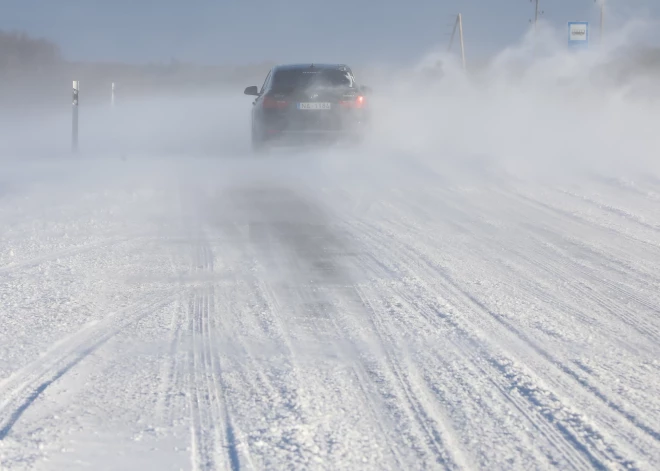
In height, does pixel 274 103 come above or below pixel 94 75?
below

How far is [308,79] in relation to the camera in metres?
14.2

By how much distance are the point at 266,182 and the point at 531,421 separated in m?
8.39

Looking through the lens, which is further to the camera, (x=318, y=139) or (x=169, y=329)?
(x=318, y=139)

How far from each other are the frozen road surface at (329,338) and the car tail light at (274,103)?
5.32 meters

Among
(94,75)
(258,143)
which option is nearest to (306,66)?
(258,143)


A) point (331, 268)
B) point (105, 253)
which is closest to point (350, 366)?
point (331, 268)

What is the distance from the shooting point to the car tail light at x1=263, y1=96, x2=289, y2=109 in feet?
45.4

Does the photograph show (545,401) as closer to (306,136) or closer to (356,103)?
(306,136)

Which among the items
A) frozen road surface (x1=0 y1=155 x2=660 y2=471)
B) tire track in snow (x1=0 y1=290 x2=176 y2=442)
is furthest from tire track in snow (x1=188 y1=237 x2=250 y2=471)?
tire track in snow (x1=0 y1=290 x2=176 y2=442)

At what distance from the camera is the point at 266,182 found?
11289mm

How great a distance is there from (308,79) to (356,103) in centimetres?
95

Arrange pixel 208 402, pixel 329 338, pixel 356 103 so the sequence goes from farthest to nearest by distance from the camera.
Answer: pixel 356 103 < pixel 329 338 < pixel 208 402

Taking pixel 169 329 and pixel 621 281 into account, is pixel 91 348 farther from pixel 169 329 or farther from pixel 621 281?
pixel 621 281

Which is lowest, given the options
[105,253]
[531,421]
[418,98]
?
[531,421]
